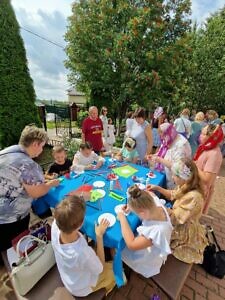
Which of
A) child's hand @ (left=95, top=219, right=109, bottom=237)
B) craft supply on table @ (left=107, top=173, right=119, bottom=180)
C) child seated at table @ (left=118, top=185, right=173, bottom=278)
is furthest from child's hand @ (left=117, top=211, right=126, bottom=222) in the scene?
craft supply on table @ (left=107, top=173, right=119, bottom=180)

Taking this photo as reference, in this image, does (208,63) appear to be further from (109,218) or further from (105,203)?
(109,218)

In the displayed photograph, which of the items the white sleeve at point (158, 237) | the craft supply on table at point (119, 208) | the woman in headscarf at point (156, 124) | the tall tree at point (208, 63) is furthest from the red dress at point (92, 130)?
the tall tree at point (208, 63)

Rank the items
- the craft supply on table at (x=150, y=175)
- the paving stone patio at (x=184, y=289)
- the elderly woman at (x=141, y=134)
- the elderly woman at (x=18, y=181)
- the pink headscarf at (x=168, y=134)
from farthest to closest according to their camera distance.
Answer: the elderly woman at (x=141, y=134), the pink headscarf at (x=168, y=134), the craft supply on table at (x=150, y=175), the paving stone patio at (x=184, y=289), the elderly woman at (x=18, y=181)

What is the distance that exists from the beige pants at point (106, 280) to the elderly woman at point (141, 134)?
7.61ft

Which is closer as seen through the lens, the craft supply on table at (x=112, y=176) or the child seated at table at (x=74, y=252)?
the child seated at table at (x=74, y=252)

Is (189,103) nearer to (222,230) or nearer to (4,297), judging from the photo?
(222,230)

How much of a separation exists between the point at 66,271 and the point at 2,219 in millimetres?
991

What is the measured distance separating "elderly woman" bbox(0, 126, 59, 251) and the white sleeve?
3.97ft

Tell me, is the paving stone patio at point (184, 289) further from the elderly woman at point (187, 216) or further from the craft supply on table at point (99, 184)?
the craft supply on table at point (99, 184)

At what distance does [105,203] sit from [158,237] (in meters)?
0.73

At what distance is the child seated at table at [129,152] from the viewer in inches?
138

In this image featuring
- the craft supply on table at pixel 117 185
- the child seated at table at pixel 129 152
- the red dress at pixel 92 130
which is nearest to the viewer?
the craft supply on table at pixel 117 185

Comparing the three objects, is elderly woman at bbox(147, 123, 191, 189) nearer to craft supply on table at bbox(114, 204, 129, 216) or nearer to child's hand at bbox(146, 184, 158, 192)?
child's hand at bbox(146, 184, 158, 192)

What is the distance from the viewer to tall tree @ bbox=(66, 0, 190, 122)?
6.95m
